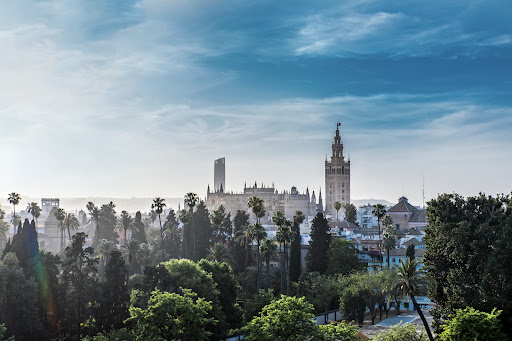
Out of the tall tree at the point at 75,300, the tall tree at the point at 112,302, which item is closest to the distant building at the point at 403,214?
the tall tree at the point at 112,302

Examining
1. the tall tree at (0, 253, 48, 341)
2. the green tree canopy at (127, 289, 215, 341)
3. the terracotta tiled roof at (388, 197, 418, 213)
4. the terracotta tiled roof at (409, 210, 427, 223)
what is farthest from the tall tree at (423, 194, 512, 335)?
the terracotta tiled roof at (388, 197, 418, 213)

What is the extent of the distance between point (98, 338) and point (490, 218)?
3837 centimetres

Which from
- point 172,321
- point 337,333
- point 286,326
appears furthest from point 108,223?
point 337,333

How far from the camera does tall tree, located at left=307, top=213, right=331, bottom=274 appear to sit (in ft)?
259

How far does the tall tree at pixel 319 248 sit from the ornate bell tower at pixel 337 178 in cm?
11622

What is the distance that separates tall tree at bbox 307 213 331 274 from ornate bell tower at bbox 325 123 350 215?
116218 mm

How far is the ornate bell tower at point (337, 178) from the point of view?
7776 inches

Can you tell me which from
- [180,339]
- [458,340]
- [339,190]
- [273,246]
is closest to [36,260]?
[180,339]

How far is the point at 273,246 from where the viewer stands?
72.9 meters

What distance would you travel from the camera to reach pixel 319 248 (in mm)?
80000

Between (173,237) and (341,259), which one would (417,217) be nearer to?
(341,259)

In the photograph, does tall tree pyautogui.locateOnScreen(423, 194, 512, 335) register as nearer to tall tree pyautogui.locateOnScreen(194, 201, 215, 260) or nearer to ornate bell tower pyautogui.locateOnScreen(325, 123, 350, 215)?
tall tree pyautogui.locateOnScreen(194, 201, 215, 260)

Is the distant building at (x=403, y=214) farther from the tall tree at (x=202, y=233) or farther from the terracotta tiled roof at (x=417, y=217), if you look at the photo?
the tall tree at (x=202, y=233)

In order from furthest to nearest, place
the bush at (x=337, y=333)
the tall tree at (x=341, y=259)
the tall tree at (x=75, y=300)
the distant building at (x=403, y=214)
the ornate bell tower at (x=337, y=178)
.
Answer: the ornate bell tower at (x=337, y=178) → the distant building at (x=403, y=214) → the tall tree at (x=341, y=259) → the tall tree at (x=75, y=300) → the bush at (x=337, y=333)
